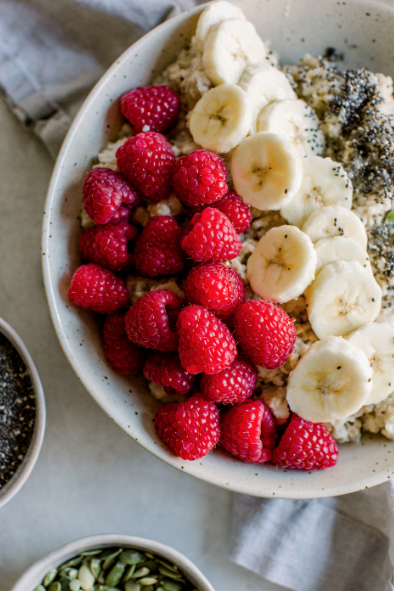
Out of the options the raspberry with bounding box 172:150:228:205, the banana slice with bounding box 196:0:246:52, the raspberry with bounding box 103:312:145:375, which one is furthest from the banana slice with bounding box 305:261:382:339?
the banana slice with bounding box 196:0:246:52

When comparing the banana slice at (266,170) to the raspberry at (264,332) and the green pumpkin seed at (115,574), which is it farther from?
the green pumpkin seed at (115,574)

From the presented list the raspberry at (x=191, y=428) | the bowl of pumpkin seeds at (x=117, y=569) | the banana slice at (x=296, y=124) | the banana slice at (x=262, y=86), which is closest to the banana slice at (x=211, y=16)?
the banana slice at (x=262, y=86)

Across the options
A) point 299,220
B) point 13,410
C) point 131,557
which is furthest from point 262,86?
point 131,557

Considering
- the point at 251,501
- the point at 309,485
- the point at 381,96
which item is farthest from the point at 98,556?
the point at 381,96

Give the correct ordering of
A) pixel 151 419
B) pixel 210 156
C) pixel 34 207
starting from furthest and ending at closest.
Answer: pixel 34 207, pixel 151 419, pixel 210 156

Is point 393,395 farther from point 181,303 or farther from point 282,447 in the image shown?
point 181,303

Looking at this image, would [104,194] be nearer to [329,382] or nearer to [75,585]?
[329,382]
